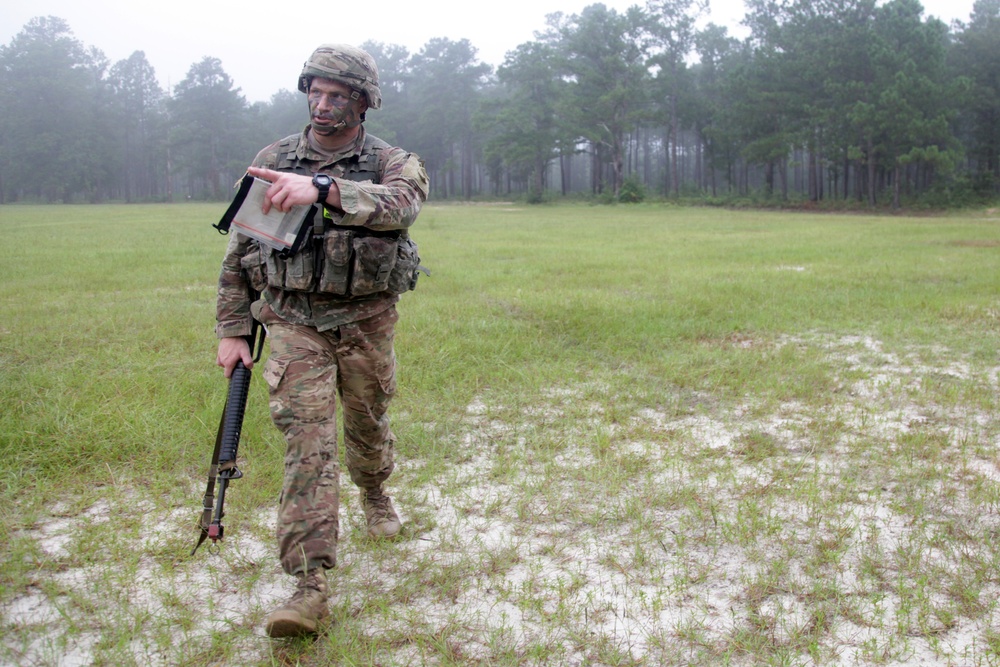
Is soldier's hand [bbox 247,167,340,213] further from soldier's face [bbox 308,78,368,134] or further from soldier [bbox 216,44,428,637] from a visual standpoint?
soldier's face [bbox 308,78,368,134]

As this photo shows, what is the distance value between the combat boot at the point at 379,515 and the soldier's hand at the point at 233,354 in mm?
769

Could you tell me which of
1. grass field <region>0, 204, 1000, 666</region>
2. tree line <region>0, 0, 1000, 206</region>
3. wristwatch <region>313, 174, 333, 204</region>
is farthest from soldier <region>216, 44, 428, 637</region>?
tree line <region>0, 0, 1000, 206</region>

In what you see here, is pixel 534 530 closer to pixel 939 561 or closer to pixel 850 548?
pixel 850 548

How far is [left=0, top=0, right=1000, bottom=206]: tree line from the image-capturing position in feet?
119

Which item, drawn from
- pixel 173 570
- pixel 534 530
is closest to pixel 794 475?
pixel 534 530

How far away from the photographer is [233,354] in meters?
3.08

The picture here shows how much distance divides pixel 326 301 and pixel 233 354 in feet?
1.42

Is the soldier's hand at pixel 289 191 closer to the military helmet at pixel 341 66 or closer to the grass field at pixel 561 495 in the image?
the military helmet at pixel 341 66

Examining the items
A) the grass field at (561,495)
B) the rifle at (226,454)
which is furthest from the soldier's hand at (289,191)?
the grass field at (561,495)

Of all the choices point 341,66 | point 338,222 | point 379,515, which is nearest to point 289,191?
point 338,222

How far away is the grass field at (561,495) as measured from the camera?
8.71ft

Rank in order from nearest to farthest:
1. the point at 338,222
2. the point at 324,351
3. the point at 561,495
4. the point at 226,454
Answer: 1. the point at 338,222
2. the point at 226,454
3. the point at 324,351
4. the point at 561,495

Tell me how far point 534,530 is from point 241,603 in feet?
3.99

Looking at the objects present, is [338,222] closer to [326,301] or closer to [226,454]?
[326,301]
